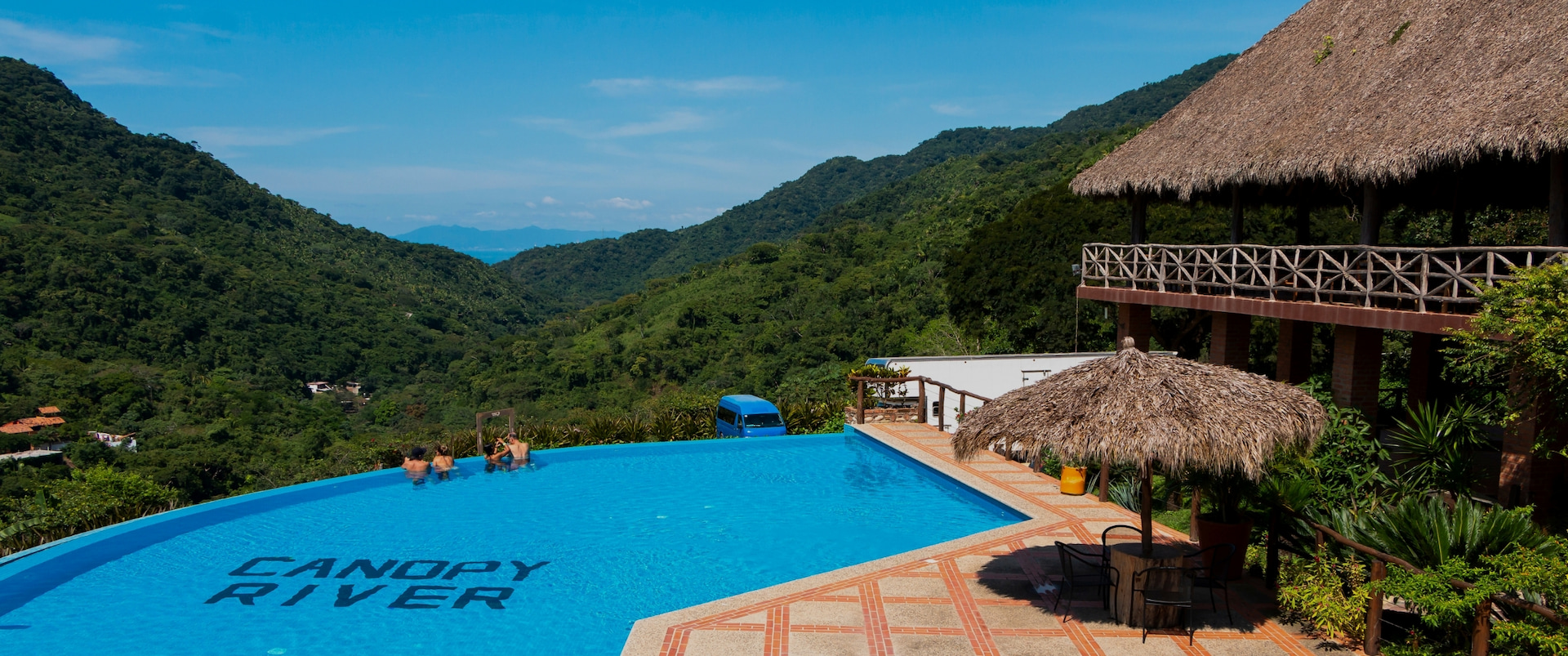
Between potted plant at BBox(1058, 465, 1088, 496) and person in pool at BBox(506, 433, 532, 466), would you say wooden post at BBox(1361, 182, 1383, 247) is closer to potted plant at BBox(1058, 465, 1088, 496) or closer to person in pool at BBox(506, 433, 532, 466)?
potted plant at BBox(1058, 465, 1088, 496)

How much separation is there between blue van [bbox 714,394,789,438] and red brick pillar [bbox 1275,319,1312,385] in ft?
26.8

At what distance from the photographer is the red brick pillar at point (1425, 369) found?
11.9 metres

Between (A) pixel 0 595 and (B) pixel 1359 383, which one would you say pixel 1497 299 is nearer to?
(B) pixel 1359 383

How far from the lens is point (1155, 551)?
7.69 m

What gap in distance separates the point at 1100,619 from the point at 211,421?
35.2 meters

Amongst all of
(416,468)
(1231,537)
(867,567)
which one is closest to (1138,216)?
(1231,537)

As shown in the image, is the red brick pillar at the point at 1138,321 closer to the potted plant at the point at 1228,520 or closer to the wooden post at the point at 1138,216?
the wooden post at the point at 1138,216

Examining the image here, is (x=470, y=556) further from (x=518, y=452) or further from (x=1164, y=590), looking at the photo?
(x=1164, y=590)

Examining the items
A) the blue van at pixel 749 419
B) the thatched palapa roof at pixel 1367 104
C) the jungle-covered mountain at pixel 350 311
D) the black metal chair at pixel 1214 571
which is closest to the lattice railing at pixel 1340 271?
the thatched palapa roof at pixel 1367 104

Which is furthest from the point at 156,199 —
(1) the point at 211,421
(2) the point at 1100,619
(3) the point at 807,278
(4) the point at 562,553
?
(2) the point at 1100,619

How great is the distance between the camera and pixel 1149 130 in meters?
14.7

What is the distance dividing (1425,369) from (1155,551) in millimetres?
7169

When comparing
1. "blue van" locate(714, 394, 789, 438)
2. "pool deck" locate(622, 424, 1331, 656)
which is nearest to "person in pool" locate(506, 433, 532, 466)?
"blue van" locate(714, 394, 789, 438)

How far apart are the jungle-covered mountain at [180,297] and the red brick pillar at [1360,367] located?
84.1 feet
